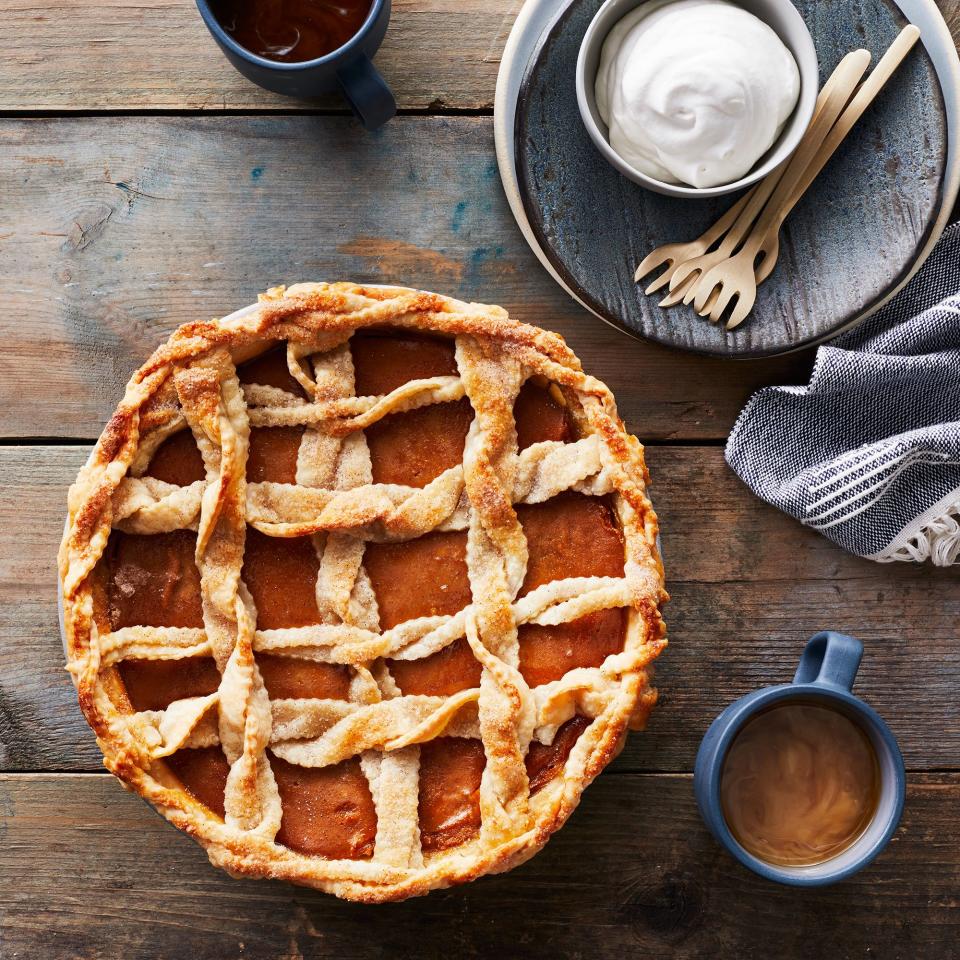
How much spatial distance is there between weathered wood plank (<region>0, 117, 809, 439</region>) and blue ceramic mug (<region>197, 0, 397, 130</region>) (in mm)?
160

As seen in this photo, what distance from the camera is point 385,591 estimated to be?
130cm

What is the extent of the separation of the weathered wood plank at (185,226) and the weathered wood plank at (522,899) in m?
0.68

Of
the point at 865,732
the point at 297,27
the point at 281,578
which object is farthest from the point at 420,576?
the point at 297,27

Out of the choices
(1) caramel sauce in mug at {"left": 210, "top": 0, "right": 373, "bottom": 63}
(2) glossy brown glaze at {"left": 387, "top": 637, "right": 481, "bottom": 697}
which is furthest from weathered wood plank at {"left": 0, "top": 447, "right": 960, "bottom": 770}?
(1) caramel sauce in mug at {"left": 210, "top": 0, "right": 373, "bottom": 63}

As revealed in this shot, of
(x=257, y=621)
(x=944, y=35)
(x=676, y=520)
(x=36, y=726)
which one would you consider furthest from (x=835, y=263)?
(x=36, y=726)

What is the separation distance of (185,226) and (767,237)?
906 millimetres

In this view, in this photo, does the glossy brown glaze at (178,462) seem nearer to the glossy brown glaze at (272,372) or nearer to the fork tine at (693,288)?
the glossy brown glaze at (272,372)

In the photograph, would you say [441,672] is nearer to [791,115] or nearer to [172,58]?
[791,115]

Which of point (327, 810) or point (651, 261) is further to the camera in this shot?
point (651, 261)

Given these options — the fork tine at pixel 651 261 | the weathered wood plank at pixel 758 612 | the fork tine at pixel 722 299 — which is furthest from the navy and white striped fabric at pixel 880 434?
the fork tine at pixel 651 261

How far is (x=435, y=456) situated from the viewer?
131 cm

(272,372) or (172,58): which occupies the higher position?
(172,58)

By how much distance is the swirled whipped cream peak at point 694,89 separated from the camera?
1.25 m

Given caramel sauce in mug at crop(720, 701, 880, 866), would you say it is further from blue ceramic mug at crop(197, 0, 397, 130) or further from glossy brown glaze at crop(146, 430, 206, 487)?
blue ceramic mug at crop(197, 0, 397, 130)
